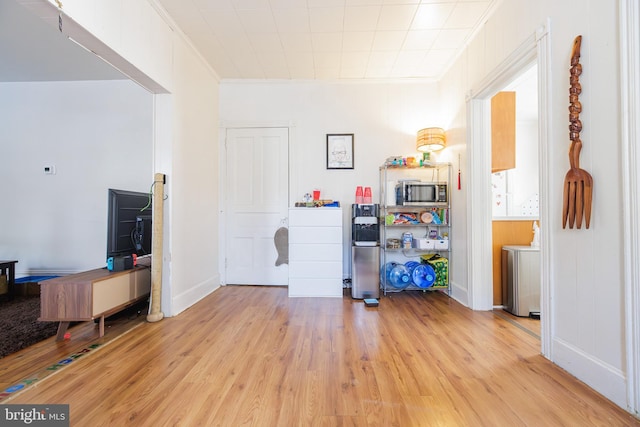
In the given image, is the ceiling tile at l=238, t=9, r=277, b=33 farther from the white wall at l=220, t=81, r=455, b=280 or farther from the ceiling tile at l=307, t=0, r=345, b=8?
the white wall at l=220, t=81, r=455, b=280

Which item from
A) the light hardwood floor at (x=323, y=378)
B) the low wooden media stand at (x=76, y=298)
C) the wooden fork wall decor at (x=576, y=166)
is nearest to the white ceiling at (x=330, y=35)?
the wooden fork wall decor at (x=576, y=166)

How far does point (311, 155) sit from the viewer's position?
3.58m

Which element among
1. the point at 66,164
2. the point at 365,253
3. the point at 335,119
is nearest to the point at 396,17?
the point at 335,119

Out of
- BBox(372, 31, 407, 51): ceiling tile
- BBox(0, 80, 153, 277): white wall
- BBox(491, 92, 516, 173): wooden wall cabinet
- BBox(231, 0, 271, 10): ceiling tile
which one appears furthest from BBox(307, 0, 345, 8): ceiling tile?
BBox(0, 80, 153, 277): white wall

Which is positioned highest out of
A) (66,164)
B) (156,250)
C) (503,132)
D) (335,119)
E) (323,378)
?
(335,119)

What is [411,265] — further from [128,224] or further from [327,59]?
[128,224]

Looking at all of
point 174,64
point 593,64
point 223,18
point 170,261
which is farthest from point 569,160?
point 174,64

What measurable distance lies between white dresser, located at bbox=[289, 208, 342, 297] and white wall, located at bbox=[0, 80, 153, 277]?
6.87 feet

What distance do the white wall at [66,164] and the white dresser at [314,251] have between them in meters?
2.09

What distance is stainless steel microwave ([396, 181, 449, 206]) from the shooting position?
10.3ft

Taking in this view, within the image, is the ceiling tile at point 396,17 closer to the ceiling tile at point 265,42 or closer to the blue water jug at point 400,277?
the ceiling tile at point 265,42

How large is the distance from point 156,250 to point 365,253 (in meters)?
2.06

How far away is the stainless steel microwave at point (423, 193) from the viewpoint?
3.13 m

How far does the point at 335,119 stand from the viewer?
3.58 metres
